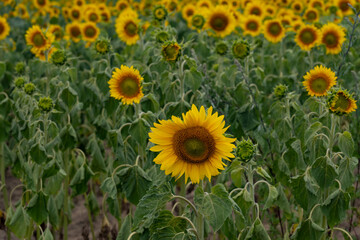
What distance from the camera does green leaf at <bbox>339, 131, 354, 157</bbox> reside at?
2.21m

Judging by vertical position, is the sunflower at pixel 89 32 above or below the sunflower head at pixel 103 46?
above

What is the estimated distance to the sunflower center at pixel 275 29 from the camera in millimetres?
4387

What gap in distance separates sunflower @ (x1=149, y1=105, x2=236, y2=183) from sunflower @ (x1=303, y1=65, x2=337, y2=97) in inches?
38.7

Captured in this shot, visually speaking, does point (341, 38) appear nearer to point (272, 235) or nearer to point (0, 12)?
point (272, 235)

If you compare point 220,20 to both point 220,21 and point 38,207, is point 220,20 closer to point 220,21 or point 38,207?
point 220,21

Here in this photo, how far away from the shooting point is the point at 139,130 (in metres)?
2.37

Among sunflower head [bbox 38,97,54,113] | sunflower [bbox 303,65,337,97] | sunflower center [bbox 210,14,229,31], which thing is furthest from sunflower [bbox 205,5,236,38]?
sunflower head [bbox 38,97,54,113]

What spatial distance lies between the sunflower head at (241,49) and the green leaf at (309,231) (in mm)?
1136

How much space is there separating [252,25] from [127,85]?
2.59 meters

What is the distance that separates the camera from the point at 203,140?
172 cm

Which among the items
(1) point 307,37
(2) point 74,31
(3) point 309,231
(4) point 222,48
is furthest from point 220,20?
(3) point 309,231

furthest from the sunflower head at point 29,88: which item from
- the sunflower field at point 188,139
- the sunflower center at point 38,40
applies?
the sunflower center at point 38,40

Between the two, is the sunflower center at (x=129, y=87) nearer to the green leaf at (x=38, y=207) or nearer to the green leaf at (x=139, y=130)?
the green leaf at (x=139, y=130)

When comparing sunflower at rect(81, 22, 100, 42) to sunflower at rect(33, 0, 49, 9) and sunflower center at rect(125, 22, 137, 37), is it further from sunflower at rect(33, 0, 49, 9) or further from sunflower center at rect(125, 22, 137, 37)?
sunflower at rect(33, 0, 49, 9)
